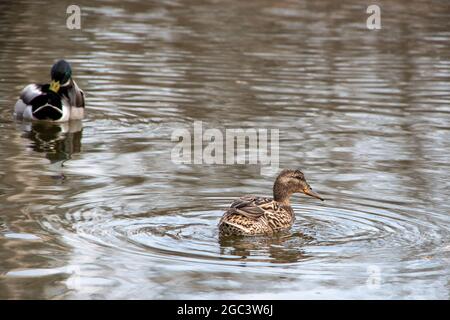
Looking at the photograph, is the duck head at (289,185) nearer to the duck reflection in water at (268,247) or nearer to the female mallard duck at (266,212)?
the female mallard duck at (266,212)

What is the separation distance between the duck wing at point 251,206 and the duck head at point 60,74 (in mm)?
7306

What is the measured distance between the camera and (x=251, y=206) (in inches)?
423

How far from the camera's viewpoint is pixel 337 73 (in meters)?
21.0

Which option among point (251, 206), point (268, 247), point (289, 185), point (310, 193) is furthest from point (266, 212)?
point (310, 193)

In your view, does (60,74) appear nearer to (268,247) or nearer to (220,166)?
(220,166)

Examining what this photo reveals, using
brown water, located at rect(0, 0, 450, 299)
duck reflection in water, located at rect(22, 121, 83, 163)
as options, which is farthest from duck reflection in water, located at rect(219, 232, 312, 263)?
duck reflection in water, located at rect(22, 121, 83, 163)

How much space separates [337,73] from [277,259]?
11526 mm

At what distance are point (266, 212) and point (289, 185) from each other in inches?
30.9

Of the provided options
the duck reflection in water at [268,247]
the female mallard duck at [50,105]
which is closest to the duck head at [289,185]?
the duck reflection in water at [268,247]

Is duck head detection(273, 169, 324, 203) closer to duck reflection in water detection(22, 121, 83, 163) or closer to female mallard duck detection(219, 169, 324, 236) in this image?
female mallard duck detection(219, 169, 324, 236)

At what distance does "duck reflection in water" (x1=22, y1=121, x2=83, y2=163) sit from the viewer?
14508 mm

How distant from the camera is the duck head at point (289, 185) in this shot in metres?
11.5

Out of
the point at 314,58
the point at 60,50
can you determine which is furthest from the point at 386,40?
the point at 60,50

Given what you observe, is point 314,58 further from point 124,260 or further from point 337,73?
point 124,260
